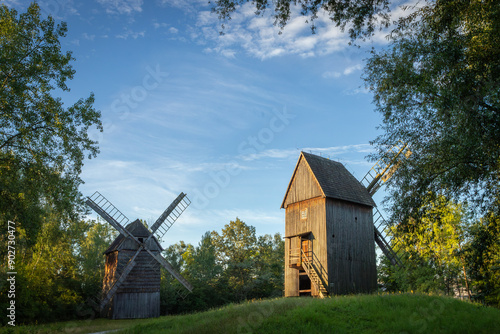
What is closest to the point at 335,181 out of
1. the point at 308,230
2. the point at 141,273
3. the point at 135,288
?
the point at 308,230

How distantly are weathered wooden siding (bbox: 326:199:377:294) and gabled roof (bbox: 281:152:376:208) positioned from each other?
532mm

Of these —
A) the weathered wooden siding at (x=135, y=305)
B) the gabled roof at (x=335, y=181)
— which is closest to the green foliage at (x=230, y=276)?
the weathered wooden siding at (x=135, y=305)

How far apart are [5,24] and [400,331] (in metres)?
20.9

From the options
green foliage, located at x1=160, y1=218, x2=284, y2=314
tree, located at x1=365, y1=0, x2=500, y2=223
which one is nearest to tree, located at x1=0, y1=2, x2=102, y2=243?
tree, located at x1=365, y1=0, x2=500, y2=223

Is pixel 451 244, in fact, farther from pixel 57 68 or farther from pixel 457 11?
pixel 57 68

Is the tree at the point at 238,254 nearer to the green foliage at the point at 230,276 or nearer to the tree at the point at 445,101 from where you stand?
the green foliage at the point at 230,276

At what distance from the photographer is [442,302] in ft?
53.3

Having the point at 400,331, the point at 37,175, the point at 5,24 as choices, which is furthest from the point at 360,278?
the point at 5,24

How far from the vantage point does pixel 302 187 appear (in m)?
27.0

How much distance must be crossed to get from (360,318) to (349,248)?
1101 centimetres

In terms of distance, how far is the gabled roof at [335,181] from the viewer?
25703mm

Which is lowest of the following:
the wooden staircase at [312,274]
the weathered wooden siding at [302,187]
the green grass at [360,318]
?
the green grass at [360,318]

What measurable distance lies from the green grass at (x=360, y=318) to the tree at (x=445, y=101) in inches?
155

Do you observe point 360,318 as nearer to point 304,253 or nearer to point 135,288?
point 304,253
